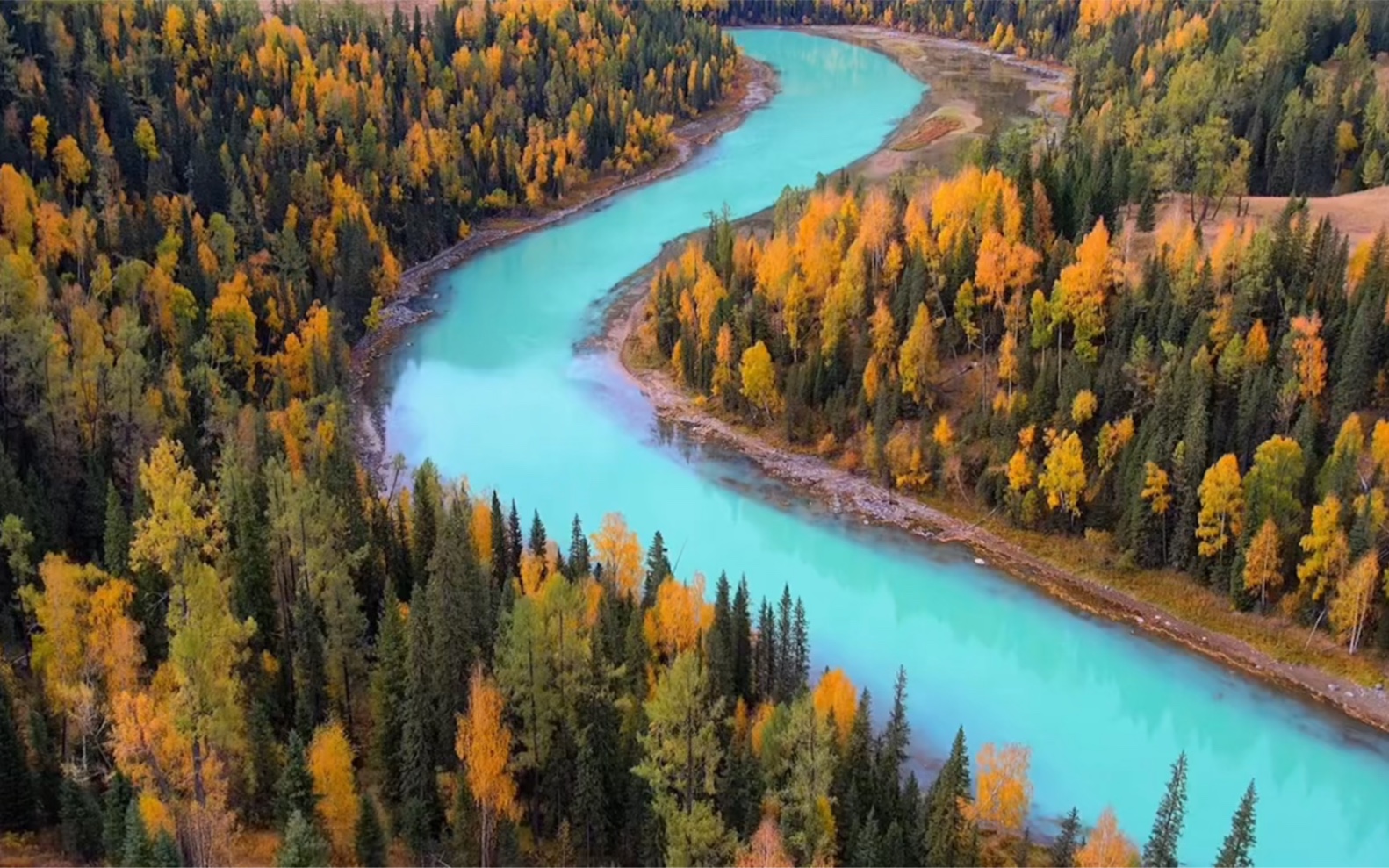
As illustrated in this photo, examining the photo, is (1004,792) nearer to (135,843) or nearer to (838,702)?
(838,702)

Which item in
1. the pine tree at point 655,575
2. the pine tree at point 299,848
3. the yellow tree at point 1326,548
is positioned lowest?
the pine tree at point 299,848

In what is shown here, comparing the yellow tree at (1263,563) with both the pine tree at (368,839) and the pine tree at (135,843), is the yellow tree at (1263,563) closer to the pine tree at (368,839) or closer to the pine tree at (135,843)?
the pine tree at (368,839)

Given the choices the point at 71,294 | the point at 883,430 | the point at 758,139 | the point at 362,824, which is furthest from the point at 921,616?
the point at 758,139

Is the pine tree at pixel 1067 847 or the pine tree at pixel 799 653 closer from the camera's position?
the pine tree at pixel 1067 847

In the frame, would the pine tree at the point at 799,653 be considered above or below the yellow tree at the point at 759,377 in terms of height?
below

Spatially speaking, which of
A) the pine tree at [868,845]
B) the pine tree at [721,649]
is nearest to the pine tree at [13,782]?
the pine tree at [721,649]

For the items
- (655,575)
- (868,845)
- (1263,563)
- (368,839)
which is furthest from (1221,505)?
(368,839)

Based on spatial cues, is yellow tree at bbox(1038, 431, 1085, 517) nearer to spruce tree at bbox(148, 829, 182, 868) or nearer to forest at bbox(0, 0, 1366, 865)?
forest at bbox(0, 0, 1366, 865)
